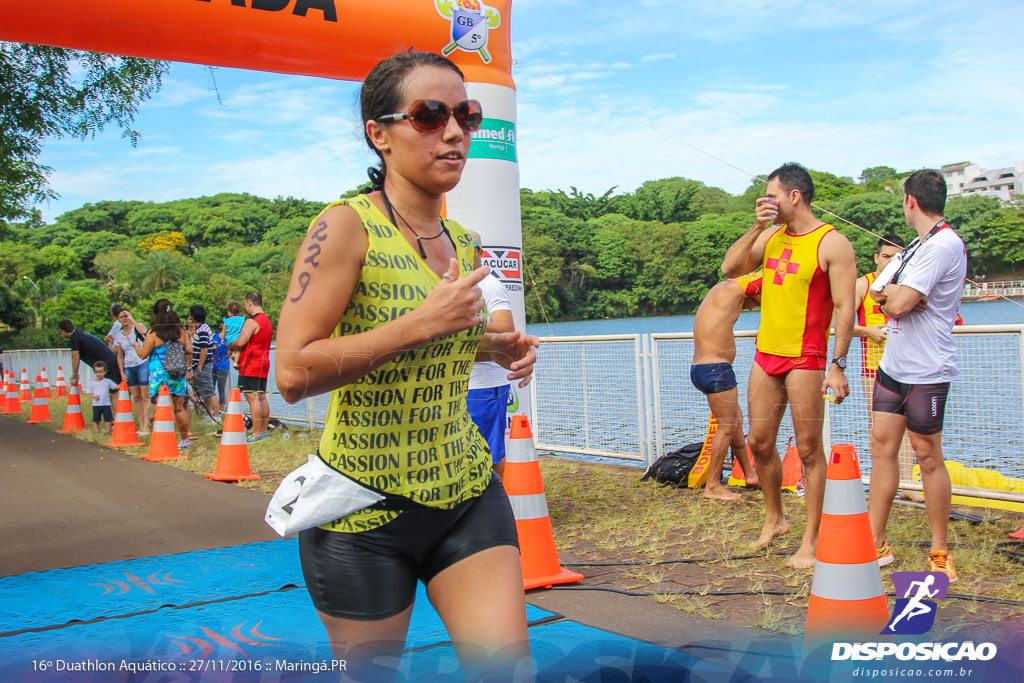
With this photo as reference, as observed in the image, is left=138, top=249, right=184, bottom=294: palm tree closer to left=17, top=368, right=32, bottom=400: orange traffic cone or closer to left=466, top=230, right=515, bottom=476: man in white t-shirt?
left=466, top=230, right=515, bottom=476: man in white t-shirt

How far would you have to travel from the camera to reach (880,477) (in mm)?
4289

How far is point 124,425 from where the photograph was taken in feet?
34.5

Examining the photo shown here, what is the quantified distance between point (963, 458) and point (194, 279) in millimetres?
4507

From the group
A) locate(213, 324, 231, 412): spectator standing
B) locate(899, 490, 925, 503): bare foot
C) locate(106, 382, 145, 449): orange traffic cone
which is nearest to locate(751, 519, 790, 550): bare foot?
locate(899, 490, 925, 503): bare foot

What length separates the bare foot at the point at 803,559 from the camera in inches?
173

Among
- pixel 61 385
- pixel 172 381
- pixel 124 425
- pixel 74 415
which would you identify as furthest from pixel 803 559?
pixel 61 385

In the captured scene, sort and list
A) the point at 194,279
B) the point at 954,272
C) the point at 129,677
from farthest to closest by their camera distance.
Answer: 1. the point at 954,272
2. the point at 194,279
3. the point at 129,677

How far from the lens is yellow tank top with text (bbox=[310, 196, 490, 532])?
1.68m

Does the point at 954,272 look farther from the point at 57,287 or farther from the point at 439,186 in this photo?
the point at 57,287

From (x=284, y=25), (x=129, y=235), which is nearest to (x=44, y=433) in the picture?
(x=284, y=25)

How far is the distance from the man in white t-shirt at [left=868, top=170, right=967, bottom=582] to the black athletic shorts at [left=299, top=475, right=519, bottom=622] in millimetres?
3165

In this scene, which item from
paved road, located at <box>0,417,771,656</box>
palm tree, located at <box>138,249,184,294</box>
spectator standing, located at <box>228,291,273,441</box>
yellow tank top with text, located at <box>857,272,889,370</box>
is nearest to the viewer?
palm tree, located at <box>138,249,184,294</box>

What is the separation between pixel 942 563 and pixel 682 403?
334 cm

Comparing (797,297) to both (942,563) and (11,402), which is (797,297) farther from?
(11,402)
